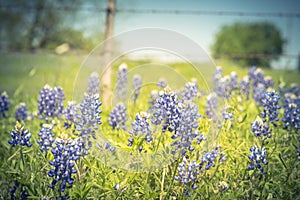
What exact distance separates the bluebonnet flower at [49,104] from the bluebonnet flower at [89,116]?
668 millimetres

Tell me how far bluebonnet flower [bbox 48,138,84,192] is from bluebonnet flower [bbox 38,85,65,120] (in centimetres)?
103

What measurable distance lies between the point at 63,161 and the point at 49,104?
1.08m

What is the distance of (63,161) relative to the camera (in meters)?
2.27

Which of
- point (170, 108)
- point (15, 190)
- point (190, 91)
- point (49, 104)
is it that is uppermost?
point (190, 91)

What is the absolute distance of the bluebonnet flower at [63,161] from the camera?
2.26 meters

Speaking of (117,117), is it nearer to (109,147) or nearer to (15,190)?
(109,147)

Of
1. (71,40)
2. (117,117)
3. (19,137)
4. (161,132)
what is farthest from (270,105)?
(71,40)

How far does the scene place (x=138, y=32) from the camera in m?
3.62

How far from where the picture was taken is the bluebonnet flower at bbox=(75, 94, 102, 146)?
8.45ft

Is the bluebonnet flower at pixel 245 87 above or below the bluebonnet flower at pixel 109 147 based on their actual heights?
above

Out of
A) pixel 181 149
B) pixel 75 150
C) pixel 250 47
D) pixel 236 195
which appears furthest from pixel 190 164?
pixel 250 47

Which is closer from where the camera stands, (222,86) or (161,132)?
(161,132)

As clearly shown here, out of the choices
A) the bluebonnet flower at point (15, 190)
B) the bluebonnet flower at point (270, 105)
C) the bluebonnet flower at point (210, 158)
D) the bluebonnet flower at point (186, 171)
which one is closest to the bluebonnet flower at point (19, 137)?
the bluebonnet flower at point (15, 190)

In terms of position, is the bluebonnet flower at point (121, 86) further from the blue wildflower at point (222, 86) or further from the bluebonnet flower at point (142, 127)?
the bluebonnet flower at point (142, 127)
